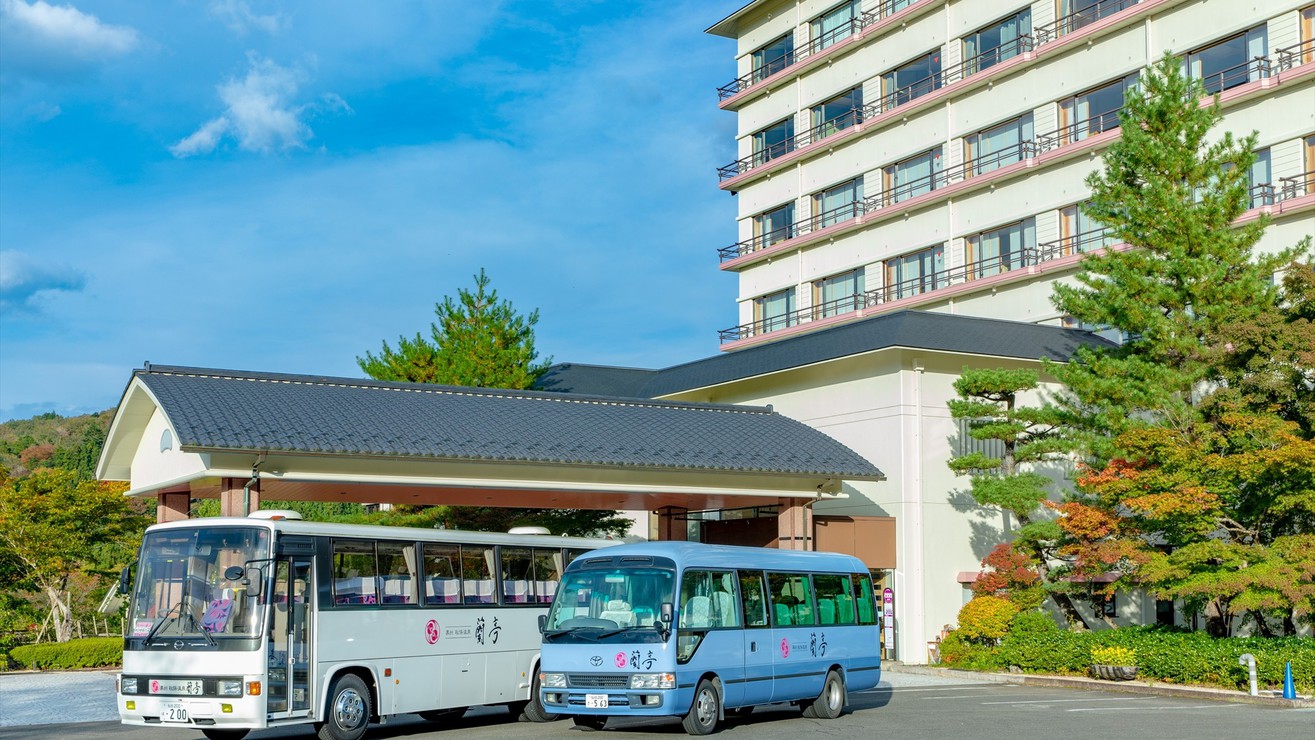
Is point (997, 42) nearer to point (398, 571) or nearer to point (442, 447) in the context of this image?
point (442, 447)

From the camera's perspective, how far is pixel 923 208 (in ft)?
171

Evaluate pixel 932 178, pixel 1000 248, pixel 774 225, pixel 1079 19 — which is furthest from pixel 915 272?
pixel 1079 19

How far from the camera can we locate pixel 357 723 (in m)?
17.2

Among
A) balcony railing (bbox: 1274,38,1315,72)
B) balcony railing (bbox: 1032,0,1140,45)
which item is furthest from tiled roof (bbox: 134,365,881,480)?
balcony railing (bbox: 1032,0,1140,45)

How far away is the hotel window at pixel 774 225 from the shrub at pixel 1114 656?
36.2 m

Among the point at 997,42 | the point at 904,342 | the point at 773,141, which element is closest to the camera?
the point at 904,342

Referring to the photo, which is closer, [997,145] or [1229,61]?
[1229,61]

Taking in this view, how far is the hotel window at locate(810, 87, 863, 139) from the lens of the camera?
56644mm

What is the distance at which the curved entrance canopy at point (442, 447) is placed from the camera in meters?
23.3

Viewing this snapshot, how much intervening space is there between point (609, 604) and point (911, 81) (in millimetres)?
40923

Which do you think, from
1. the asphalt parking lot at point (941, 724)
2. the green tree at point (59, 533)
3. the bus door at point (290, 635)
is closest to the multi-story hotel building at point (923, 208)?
the asphalt parking lot at point (941, 724)

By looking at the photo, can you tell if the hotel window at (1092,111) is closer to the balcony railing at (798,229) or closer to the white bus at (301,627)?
the balcony railing at (798,229)

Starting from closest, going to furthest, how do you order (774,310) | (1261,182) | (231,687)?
(231,687) → (1261,182) → (774,310)

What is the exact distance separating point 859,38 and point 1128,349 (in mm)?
30377
